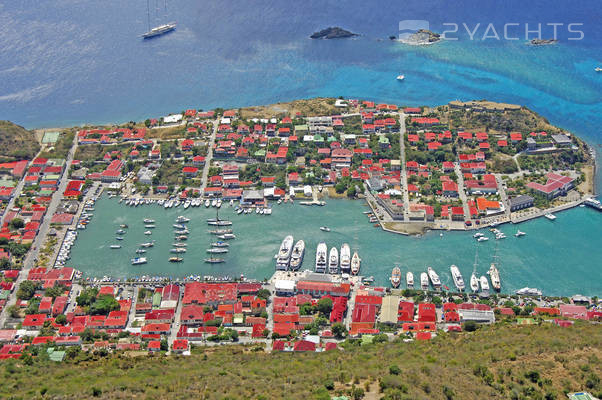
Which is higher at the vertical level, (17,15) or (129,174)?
(17,15)

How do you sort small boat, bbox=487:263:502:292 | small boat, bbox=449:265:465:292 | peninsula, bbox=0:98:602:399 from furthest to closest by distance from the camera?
small boat, bbox=449:265:465:292 < small boat, bbox=487:263:502:292 < peninsula, bbox=0:98:602:399

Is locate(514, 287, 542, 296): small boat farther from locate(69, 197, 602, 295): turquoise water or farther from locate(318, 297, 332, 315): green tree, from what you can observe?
locate(318, 297, 332, 315): green tree

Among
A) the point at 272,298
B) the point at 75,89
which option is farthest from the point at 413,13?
the point at 272,298

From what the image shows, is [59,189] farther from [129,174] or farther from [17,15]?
[17,15]

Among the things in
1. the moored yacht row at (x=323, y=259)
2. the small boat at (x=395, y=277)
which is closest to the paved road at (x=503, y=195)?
the small boat at (x=395, y=277)

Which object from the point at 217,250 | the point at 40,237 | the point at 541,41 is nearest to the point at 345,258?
the point at 217,250

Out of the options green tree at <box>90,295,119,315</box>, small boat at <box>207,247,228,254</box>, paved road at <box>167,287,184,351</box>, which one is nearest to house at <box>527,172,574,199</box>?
small boat at <box>207,247,228,254</box>
